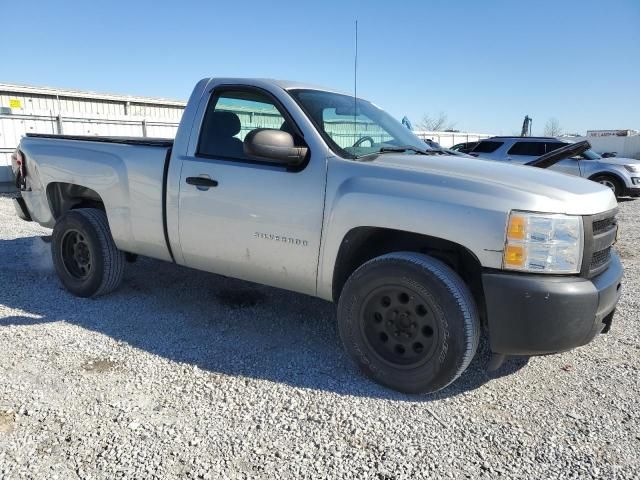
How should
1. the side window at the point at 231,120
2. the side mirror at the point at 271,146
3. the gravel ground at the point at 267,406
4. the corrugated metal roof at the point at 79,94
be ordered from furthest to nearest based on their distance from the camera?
the corrugated metal roof at the point at 79,94 → the side window at the point at 231,120 → the side mirror at the point at 271,146 → the gravel ground at the point at 267,406

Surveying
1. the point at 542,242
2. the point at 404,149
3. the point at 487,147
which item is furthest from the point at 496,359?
the point at 487,147

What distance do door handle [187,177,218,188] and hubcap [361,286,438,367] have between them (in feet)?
4.65

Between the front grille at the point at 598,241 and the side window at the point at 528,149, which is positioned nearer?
the front grille at the point at 598,241

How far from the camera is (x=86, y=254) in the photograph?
4.63 meters

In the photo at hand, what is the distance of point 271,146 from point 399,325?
1.36 meters

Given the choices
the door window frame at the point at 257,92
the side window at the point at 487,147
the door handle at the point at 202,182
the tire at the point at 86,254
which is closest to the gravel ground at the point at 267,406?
the tire at the point at 86,254

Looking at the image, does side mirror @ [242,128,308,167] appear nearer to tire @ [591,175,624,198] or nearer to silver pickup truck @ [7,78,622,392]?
silver pickup truck @ [7,78,622,392]

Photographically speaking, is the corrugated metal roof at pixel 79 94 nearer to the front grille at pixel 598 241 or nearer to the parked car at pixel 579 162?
the parked car at pixel 579 162

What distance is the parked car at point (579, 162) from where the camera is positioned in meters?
11.9

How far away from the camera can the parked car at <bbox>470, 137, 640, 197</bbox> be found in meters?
11.9

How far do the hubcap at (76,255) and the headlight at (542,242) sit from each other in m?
3.67

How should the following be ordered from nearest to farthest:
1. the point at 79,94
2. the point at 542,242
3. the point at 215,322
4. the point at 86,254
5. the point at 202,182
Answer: the point at 542,242 < the point at 202,182 < the point at 215,322 < the point at 86,254 < the point at 79,94

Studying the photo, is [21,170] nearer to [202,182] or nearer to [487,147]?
[202,182]

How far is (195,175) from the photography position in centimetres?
371
